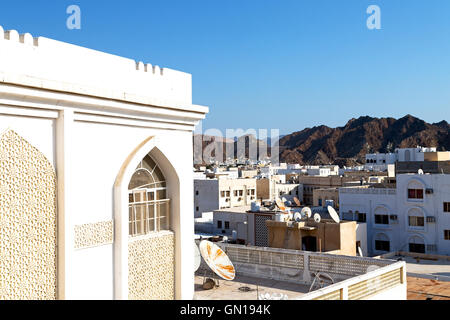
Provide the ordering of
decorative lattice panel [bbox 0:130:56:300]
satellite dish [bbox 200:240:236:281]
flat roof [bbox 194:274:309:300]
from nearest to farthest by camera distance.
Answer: decorative lattice panel [bbox 0:130:56:300] → satellite dish [bbox 200:240:236:281] → flat roof [bbox 194:274:309:300]

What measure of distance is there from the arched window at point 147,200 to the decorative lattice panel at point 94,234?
512 mm

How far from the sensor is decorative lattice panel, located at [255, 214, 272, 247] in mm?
21703

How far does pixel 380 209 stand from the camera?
84.2 feet

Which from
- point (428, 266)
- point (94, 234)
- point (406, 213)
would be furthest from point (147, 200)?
point (406, 213)

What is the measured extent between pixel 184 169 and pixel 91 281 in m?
2.28

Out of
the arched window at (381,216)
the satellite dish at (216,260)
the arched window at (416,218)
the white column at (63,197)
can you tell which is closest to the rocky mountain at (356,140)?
the arched window at (381,216)

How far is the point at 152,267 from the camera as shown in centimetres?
728

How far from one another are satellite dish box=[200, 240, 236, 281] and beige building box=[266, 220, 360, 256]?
900 cm

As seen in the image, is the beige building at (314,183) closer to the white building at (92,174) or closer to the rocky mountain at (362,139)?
the white building at (92,174)

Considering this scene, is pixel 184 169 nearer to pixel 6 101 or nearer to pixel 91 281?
pixel 91 281

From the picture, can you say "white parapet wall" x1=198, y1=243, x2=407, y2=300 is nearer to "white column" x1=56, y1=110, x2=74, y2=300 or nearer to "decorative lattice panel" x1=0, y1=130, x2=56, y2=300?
"white column" x1=56, y1=110, x2=74, y2=300

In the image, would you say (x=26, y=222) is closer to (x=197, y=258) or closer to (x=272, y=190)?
(x=197, y=258)

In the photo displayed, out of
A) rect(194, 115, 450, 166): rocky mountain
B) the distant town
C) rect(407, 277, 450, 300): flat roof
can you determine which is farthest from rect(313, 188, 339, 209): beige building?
rect(194, 115, 450, 166): rocky mountain
